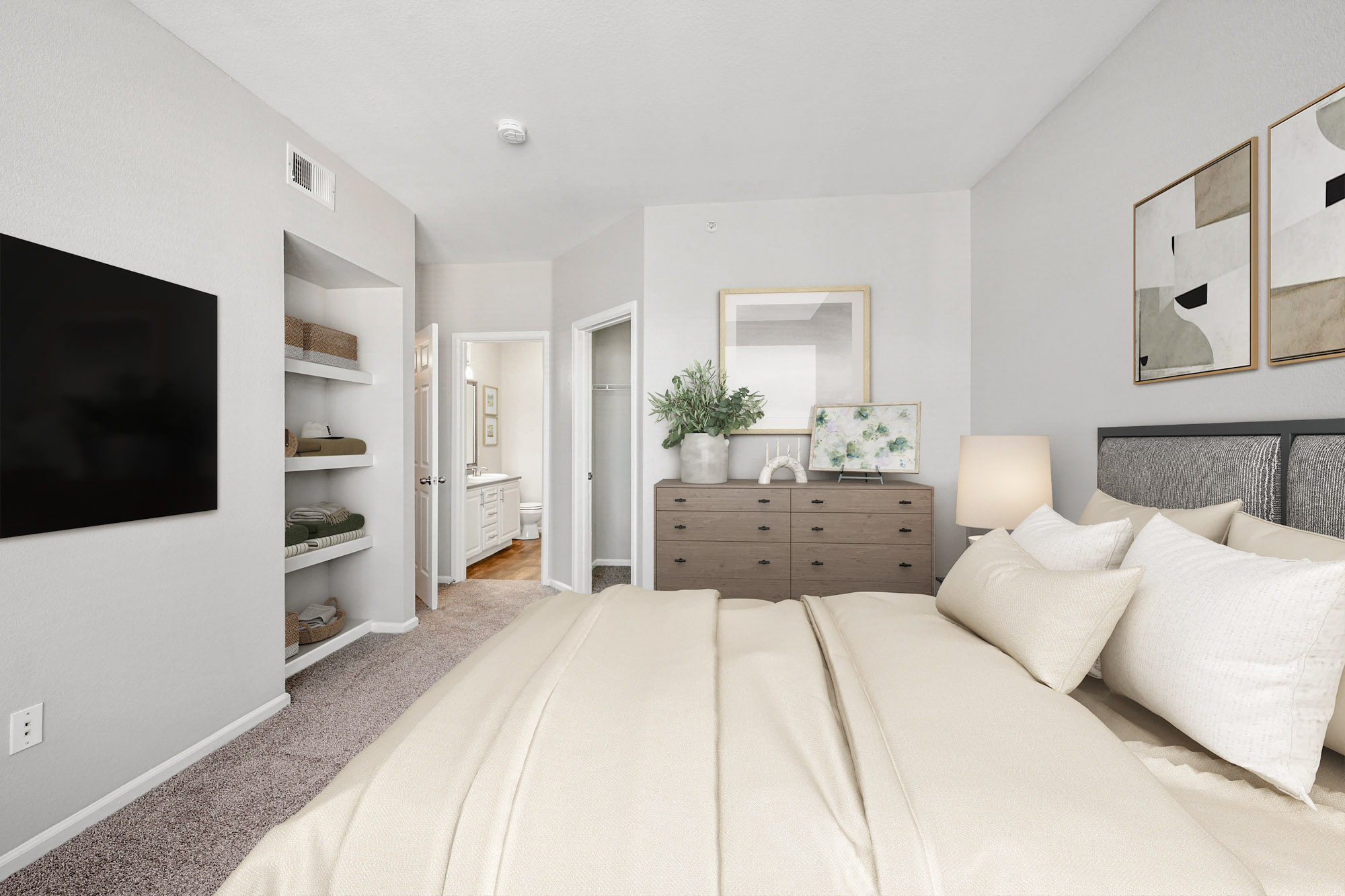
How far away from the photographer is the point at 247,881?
811 millimetres

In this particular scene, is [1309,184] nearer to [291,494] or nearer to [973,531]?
[973,531]

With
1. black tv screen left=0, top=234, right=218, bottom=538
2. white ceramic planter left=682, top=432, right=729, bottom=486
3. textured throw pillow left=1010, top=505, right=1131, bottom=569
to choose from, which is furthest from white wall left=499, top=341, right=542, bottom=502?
textured throw pillow left=1010, top=505, right=1131, bottom=569

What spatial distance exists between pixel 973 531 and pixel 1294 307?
196 cm

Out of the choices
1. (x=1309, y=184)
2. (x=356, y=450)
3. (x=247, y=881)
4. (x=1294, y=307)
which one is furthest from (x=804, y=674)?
(x=356, y=450)

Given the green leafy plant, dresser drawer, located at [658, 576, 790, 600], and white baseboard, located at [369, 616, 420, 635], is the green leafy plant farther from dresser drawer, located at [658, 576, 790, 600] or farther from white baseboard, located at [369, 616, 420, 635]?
white baseboard, located at [369, 616, 420, 635]

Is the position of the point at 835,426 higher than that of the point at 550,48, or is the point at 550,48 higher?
the point at 550,48

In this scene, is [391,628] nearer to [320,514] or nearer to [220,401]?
[320,514]

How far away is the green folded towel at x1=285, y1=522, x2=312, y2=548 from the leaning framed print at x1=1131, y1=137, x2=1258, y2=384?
12.3 feet

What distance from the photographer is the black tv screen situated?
162 centimetres

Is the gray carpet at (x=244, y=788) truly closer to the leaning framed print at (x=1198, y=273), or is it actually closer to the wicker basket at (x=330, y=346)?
the wicker basket at (x=330, y=346)

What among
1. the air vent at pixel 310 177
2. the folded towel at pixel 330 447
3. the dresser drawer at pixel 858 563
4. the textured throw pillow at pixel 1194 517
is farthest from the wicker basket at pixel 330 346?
the textured throw pillow at pixel 1194 517

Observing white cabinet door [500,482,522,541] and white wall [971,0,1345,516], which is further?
white cabinet door [500,482,522,541]

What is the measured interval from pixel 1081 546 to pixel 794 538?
1664 mm

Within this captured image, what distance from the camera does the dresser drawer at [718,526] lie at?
120 inches
